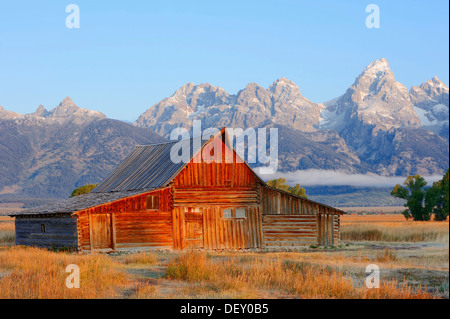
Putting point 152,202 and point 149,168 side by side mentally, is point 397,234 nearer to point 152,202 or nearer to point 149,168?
point 149,168

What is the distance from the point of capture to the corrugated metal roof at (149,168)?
3897cm

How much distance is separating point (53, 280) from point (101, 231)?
16.3 metres

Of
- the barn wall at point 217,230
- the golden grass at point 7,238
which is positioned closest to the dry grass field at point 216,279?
the barn wall at point 217,230

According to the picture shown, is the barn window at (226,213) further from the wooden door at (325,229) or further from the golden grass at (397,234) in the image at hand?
the golden grass at (397,234)

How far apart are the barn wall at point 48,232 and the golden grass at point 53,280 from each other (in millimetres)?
9744

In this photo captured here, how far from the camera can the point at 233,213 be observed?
3953cm

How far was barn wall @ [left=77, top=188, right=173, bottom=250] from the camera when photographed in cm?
3497

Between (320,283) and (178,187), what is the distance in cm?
2028

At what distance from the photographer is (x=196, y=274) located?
69.5ft

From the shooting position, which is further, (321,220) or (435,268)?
(321,220)
